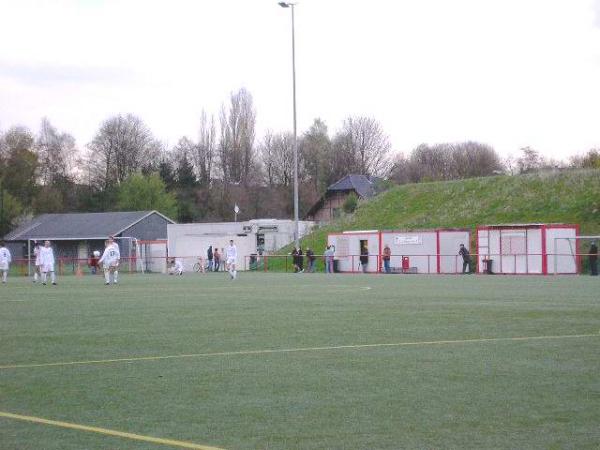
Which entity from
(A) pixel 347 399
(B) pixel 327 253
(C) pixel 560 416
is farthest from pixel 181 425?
(B) pixel 327 253

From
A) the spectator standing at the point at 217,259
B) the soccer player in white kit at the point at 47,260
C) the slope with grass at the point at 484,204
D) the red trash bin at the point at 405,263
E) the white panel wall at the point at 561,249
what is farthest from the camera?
the spectator standing at the point at 217,259

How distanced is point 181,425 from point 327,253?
49.4 meters

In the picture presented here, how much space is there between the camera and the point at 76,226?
87750mm

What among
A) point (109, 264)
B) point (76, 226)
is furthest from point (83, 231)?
point (109, 264)

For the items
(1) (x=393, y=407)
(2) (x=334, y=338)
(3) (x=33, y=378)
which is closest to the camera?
(1) (x=393, y=407)

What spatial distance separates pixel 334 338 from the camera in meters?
14.6

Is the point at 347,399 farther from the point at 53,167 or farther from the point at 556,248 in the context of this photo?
the point at 53,167

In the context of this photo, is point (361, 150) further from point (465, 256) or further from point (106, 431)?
point (106, 431)

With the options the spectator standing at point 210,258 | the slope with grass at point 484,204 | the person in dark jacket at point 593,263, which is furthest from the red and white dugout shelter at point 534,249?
the spectator standing at point 210,258

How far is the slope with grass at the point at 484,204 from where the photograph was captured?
6022 cm

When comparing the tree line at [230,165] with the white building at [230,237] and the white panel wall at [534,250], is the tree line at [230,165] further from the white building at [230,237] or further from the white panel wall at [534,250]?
the white panel wall at [534,250]

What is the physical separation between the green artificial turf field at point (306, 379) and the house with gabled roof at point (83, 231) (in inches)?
2611

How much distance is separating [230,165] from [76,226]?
76.8 ft

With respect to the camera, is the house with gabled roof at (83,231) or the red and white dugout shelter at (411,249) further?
the house with gabled roof at (83,231)
